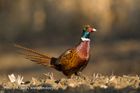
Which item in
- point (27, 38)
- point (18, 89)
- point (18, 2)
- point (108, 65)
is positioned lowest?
point (18, 89)

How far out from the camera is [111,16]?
16.9 metres

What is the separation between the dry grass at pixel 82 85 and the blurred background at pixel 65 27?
697 centimetres

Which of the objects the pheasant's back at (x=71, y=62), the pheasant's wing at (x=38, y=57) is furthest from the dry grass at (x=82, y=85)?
the pheasant's wing at (x=38, y=57)

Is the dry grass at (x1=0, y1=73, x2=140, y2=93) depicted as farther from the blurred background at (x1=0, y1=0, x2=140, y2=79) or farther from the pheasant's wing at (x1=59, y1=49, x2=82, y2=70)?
the blurred background at (x1=0, y1=0, x2=140, y2=79)

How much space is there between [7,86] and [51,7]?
9.36 m

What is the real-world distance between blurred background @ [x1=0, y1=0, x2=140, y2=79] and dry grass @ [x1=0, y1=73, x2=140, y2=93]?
697cm

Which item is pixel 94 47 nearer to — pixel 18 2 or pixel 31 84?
pixel 18 2

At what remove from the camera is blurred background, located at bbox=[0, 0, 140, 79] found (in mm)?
15562

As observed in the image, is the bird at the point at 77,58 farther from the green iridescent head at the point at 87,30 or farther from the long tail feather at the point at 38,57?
the long tail feather at the point at 38,57

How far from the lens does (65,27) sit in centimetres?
1695

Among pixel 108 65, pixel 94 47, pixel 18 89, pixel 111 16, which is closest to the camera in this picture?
pixel 18 89

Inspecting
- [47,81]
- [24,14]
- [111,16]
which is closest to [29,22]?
[24,14]

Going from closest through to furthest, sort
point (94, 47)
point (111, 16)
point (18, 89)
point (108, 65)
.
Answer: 1. point (18, 89)
2. point (108, 65)
3. point (94, 47)
4. point (111, 16)

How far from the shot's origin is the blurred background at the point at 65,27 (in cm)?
1556
